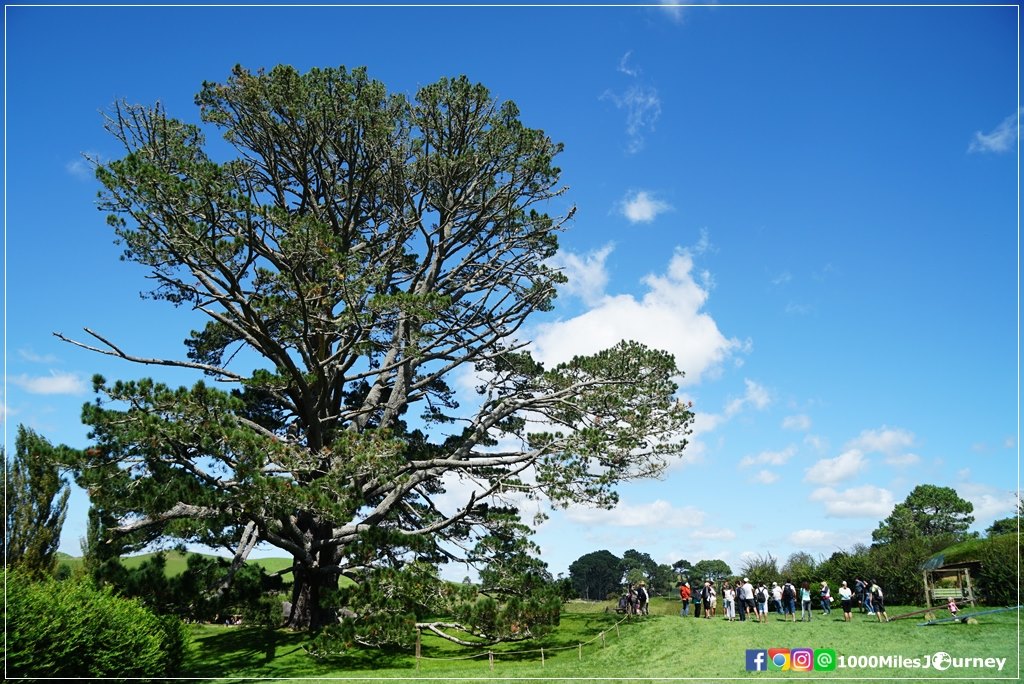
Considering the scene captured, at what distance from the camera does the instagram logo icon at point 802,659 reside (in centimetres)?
1506

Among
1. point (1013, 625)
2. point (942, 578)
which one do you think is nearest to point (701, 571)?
point (942, 578)

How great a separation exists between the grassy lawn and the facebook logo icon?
20 cm

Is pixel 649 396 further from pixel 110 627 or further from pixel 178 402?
pixel 110 627

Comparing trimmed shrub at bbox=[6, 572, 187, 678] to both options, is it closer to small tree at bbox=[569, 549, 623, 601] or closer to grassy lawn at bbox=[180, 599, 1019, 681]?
grassy lawn at bbox=[180, 599, 1019, 681]

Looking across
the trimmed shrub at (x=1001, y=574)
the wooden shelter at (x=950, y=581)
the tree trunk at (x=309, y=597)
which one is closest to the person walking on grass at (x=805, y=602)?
the wooden shelter at (x=950, y=581)

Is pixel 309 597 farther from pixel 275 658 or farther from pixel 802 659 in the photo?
pixel 802 659

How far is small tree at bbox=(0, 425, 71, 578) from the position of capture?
17.5m

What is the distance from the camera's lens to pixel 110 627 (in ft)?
43.9

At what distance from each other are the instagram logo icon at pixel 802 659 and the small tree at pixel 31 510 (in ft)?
61.8

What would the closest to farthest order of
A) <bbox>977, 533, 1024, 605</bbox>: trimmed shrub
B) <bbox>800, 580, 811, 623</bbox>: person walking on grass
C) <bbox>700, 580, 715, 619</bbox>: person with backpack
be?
<bbox>800, 580, 811, 623</bbox>: person walking on grass, <bbox>977, 533, 1024, 605</bbox>: trimmed shrub, <bbox>700, 580, 715, 619</bbox>: person with backpack

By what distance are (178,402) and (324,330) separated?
4.03m

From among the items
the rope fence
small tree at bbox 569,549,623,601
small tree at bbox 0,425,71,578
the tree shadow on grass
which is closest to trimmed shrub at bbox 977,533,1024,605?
the rope fence

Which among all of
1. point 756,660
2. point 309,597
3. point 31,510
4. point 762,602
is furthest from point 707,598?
point 31,510

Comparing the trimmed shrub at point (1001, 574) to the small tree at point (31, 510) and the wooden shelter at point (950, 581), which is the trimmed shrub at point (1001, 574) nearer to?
the wooden shelter at point (950, 581)
